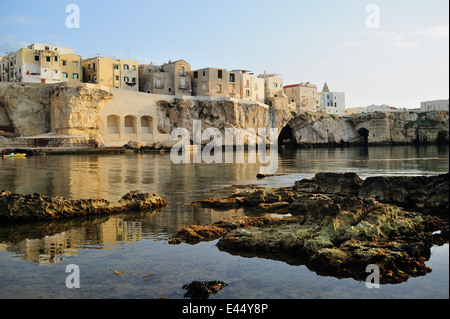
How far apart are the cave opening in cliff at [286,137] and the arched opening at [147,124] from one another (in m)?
30.1

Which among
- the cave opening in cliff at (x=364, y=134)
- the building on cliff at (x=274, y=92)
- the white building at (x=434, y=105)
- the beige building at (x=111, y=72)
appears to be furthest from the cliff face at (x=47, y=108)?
the white building at (x=434, y=105)

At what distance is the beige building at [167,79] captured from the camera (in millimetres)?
67500

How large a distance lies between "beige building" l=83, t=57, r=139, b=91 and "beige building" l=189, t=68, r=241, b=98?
10.4m

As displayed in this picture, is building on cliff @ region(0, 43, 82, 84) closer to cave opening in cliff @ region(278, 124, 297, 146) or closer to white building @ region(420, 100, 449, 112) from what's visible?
cave opening in cliff @ region(278, 124, 297, 146)

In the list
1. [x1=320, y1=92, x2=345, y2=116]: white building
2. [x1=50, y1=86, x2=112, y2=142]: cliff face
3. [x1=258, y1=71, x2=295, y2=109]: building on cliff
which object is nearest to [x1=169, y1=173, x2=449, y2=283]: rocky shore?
[x1=50, y1=86, x2=112, y2=142]: cliff face

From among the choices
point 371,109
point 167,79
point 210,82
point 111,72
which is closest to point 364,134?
point 210,82

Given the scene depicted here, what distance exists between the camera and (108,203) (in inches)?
476

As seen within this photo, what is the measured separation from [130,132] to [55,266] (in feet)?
182

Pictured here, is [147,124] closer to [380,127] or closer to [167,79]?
[167,79]

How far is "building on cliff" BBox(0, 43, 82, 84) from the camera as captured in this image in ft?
181

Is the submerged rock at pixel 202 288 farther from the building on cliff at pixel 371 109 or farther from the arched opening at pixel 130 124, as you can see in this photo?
the building on cliff at pixel 371 109

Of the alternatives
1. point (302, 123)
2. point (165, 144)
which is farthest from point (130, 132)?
point (302, 123)

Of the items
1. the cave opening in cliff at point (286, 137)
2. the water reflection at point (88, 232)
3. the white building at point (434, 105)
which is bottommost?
the water reflection at point (88, 232)
